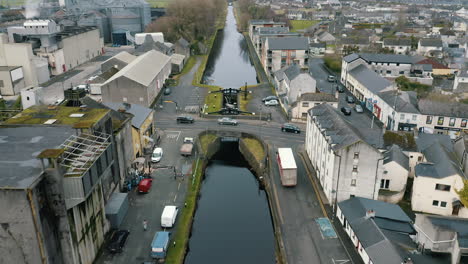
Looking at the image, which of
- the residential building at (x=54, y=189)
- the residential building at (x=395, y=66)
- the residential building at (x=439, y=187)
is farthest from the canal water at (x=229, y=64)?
the residential building at (x=54, y=189)

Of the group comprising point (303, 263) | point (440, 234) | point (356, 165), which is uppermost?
point (356, 165)

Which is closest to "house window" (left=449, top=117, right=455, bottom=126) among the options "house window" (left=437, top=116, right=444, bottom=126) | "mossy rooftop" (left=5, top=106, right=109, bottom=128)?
"house window" (left=437, top=116, right=444, bottom=126)

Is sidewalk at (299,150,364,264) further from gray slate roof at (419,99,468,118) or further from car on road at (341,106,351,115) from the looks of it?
gray slate roof at (419,99,468,118)

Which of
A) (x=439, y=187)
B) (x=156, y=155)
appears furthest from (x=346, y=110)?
(x=156, y=155)

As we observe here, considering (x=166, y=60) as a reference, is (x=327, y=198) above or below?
below

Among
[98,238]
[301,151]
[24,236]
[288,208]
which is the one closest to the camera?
[24,236]

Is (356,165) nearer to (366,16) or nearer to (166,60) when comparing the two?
(166,60)

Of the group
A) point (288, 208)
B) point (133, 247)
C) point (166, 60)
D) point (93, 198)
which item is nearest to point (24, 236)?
point (93, 198)
